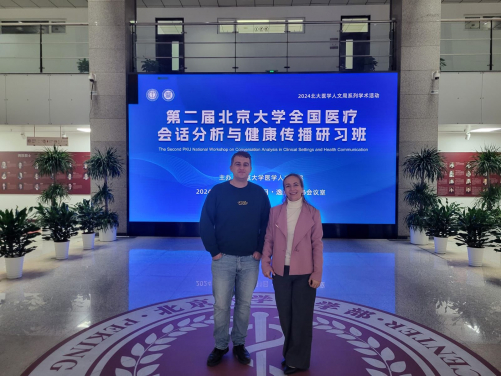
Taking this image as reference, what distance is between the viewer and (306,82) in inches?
300

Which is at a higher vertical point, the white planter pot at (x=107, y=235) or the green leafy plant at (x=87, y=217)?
the green leafy plant at (x=87, y=217)

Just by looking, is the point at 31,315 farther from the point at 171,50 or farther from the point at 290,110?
the point at 171,50

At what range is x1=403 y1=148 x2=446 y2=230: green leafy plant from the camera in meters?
6.95

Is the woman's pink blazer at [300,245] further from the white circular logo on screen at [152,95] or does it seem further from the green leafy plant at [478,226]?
the white circular logo on screen at [152,95]

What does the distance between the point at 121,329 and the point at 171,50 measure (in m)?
7.71

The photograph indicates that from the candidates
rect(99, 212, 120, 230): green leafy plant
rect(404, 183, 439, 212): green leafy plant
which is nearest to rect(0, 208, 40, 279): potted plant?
rect(99, 212, 120, 230): green leafy plant

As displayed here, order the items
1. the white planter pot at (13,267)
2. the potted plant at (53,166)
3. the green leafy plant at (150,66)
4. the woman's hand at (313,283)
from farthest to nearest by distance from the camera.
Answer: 1. the green leafy plant at (150,66)
2. the potted plant at (53,166)
3. the white planter pot at (13,267)
4. the woman's hand at (313,283)

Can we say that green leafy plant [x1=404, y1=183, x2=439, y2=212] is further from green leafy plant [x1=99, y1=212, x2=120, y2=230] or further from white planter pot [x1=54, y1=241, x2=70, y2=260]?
white planter pot [x1=54, y1=241, x2=70, y2=260]

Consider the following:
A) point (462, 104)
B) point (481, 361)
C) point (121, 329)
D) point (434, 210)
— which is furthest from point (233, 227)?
point (462, 104)

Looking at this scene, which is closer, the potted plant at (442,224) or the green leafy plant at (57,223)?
the green leafy plant at (57,223)

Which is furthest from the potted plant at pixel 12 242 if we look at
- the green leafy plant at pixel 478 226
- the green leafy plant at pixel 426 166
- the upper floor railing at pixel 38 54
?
the green leafy plant at pixel 426 166

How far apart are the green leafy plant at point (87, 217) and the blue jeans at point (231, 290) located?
193 inches

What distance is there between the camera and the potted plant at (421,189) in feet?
22.8

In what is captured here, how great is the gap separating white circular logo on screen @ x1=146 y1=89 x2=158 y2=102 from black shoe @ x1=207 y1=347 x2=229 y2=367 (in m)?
6.28
